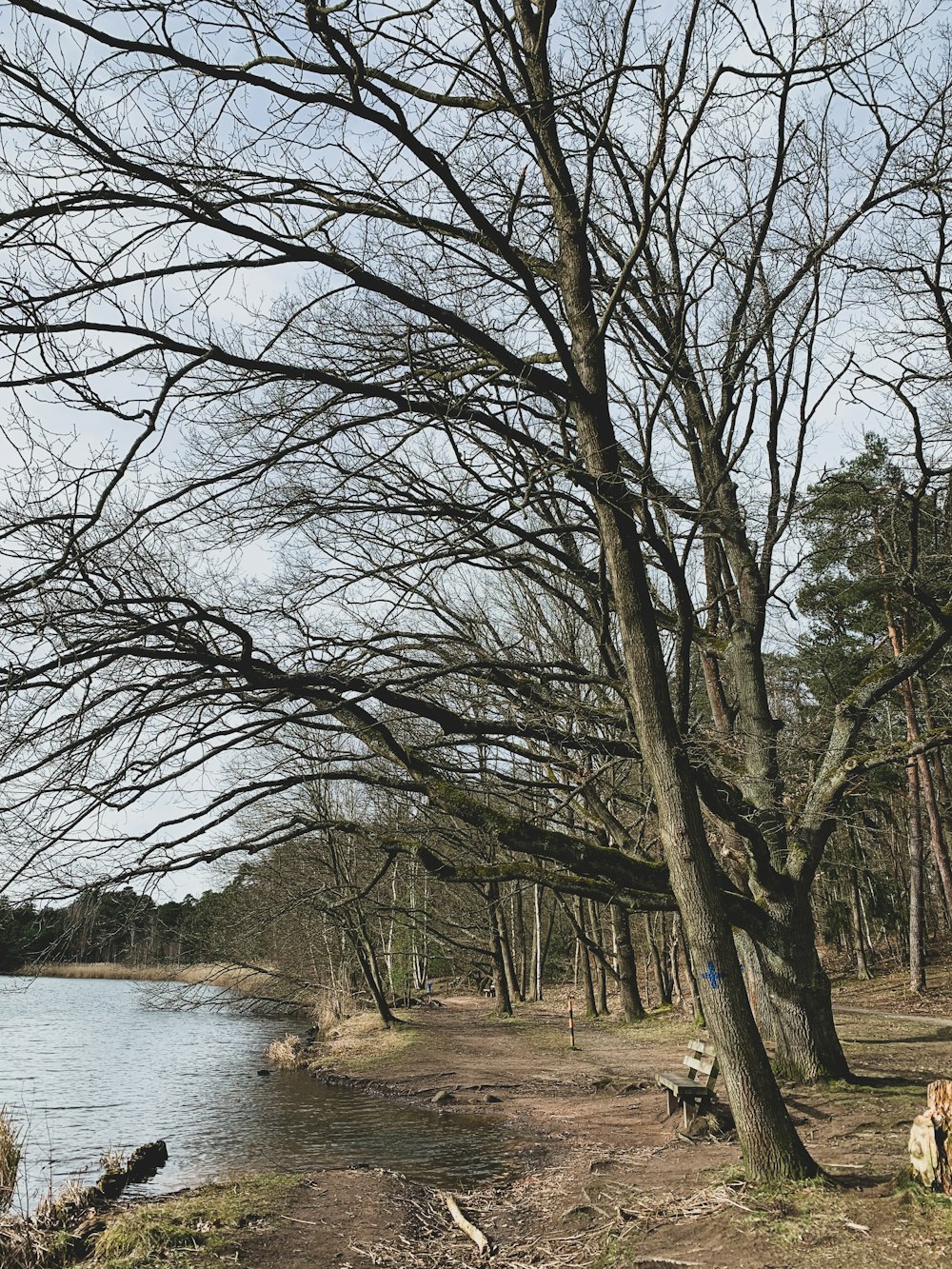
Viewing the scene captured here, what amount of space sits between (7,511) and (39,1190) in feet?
28.3

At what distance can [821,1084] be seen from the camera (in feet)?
30.1

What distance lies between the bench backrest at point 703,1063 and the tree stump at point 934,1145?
11.4 ft

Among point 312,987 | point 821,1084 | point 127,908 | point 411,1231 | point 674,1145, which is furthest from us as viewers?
point 312,987

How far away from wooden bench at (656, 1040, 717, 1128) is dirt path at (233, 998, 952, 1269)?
0.34 m

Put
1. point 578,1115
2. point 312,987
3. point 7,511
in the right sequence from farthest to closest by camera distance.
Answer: point 312,987, point 578,1115, point 7,511

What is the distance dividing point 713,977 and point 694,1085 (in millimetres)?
3713

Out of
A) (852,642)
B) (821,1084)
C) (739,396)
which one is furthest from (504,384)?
(852,642)

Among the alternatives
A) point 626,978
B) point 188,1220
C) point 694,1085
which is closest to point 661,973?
point 626,978

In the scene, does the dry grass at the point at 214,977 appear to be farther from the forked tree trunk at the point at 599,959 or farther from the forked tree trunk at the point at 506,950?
the forked tree trunk at the point at 599,959

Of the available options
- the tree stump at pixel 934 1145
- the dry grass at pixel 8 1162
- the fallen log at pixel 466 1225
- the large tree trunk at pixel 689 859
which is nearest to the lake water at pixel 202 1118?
the dry grass at pixel 8 1162

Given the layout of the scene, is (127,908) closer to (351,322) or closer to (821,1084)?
(351,322)

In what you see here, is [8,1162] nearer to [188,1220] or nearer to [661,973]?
[188,1220]

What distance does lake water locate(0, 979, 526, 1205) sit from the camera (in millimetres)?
10961

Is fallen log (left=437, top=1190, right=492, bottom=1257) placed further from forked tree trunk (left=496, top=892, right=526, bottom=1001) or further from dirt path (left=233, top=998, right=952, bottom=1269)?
forked tree trunk (left=496, top=892, right=526, bottom=1001)
